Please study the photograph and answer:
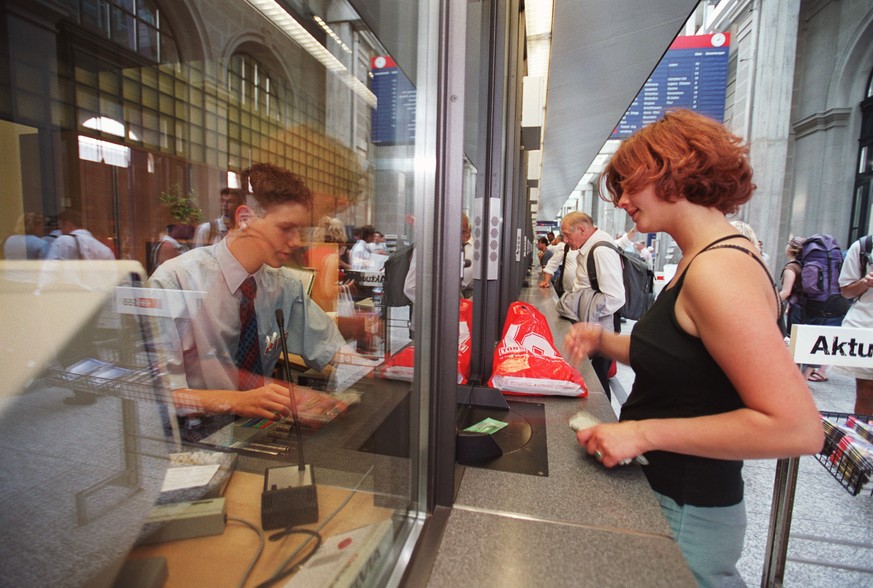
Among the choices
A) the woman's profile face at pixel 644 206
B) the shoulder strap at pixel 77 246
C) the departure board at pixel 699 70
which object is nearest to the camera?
the shoulder strap at pixel 77 246

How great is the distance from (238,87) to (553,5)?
7.15 feet

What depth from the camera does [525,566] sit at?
780 mm

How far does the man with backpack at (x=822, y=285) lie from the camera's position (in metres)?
4.51

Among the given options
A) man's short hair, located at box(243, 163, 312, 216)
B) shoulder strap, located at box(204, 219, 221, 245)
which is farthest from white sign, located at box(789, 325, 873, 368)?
shoulder strap, located at box(204, 219, 221, 245)

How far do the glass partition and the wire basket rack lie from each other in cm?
157

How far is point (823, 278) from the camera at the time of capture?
4.50 meters

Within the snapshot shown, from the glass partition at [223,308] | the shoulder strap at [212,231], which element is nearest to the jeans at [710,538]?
the glass partition at [223,308]

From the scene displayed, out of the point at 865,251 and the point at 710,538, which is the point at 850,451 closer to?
the point at 710,538

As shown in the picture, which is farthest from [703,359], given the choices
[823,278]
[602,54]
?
[823,278]

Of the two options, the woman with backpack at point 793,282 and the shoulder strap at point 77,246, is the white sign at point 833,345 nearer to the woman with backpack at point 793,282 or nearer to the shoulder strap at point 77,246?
the shoulder strap at point 77,246

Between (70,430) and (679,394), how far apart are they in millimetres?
949

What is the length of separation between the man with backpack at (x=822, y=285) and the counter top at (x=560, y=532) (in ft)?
15.4

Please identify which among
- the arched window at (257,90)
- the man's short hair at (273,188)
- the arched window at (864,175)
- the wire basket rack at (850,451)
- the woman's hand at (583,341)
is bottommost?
the wire basket rack at (850,451)

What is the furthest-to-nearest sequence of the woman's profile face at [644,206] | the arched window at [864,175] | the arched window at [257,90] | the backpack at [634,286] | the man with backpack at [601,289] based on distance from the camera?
1. the arched window at [864,175]
2. the backpack at [634,286]
3. the man with backpack at [601,289]
4. the arched window at [257,90]
5. the woman's profile face at [644,206]
